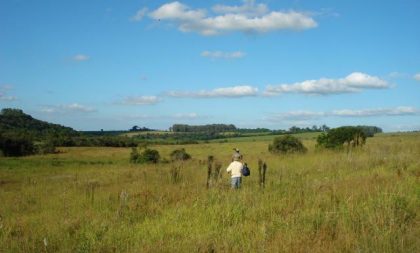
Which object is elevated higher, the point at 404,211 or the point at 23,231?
the point at 404,211

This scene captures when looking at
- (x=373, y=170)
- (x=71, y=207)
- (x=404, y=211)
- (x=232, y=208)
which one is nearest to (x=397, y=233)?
(x=404, y=211)

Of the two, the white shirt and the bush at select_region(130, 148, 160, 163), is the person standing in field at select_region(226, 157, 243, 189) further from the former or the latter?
the bush at select_region(130, 148, 160, 163)

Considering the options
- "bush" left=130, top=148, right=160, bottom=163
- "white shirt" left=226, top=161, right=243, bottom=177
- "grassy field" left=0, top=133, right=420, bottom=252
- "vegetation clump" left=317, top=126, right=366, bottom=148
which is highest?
"vegetation clump" left=317, top=126, right=366, bottom=148

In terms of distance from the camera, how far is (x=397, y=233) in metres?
6.22

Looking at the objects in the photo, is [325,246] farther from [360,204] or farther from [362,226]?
[360,204]

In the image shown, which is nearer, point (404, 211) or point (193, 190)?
point (404, 211)

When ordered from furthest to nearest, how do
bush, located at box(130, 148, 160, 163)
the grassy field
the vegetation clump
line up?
1. bush, located at box(130, 148, 160, 163)
2. the vegetation clump
3. the grassy field

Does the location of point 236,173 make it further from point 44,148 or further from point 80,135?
point 80,135

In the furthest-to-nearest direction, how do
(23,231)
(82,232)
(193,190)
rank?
(193,190) < (23,231) < (82,232)

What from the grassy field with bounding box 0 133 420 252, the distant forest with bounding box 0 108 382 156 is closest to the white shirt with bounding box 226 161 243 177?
the grassy field with bounding box 0 133 420 252

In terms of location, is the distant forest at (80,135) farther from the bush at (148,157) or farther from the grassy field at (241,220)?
the grassy field at (241,220)

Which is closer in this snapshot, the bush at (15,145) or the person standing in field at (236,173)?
the person standing in field at (236,173)

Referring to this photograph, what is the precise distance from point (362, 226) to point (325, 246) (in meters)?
0.87

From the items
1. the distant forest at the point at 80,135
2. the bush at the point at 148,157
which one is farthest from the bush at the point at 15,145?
the bush at the point at 148,157
